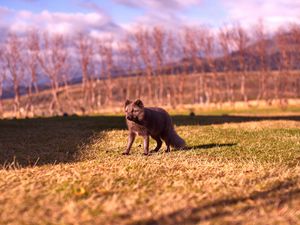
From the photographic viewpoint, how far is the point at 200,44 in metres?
104

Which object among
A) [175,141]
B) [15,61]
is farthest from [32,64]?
[175,141]

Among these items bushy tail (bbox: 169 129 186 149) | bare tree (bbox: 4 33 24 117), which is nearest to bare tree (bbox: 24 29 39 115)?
bare tree (bbox: 4 33 24 117)

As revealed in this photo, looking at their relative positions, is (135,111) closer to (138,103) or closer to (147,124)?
(138,103)

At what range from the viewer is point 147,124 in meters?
14.2

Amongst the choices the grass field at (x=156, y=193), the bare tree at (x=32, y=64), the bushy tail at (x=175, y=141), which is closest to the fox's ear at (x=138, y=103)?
the bushy tail at (x=175, y=141)

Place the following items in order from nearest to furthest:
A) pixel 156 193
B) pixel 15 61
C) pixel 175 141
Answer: pixel 156 193 < pixel 175 141 < pixel 15 61

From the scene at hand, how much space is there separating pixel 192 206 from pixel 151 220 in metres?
0.95

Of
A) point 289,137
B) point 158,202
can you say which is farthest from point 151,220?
point 289,137

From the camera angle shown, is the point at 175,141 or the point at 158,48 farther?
the point at 158,48

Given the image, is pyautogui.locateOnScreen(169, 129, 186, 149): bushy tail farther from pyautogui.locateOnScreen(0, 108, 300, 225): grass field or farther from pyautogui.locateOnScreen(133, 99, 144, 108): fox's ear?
pyautogui.locateOnScreen(0, 108, 300, 225): grass field

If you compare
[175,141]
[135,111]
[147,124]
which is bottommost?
[175,141]

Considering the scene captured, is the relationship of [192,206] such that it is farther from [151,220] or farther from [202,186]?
[202,186]

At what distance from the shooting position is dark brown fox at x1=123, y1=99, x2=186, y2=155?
13734 mm

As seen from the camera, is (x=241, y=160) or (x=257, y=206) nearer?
(x=257, y=206)
